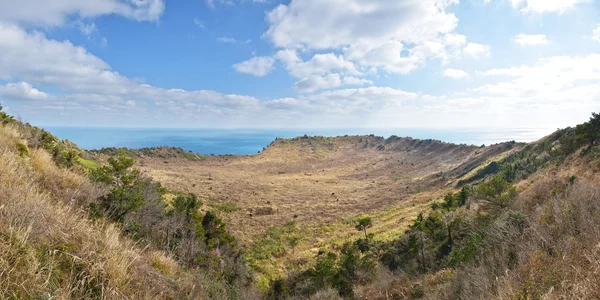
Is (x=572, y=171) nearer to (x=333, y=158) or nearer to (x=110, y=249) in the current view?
(x=110, y=249)

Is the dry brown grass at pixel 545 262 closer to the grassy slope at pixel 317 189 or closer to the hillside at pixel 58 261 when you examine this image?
the hillside at pixel 58 261

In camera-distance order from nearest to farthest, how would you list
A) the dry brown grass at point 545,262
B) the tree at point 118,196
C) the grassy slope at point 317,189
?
the dry brown grass at point 545,262 < the tree at point 118,196 < the grassy slope at point 317,189

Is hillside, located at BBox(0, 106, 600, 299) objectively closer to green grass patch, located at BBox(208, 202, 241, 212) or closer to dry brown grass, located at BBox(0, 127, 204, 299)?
dry brown grass, located at BBox(0, 127, 204, 299)

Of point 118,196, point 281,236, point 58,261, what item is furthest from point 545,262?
point 281,236

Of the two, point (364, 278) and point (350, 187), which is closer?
point (364, 278)

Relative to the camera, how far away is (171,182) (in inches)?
1714

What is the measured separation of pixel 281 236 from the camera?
88.6 feet

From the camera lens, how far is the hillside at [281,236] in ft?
12.1

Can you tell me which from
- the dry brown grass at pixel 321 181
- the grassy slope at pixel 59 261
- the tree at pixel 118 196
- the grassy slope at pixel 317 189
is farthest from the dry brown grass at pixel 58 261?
the dry brown grass at pixel 321 181

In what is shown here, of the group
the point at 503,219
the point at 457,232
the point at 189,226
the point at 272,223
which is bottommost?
the point at 272,223

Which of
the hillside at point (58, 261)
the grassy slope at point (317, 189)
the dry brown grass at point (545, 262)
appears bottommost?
the grassy slope at point (317, 189)

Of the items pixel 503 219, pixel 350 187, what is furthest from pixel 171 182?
pixel 503 219

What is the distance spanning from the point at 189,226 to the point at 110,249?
1021 centimetres

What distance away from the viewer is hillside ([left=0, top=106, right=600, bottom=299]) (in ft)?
12.1
